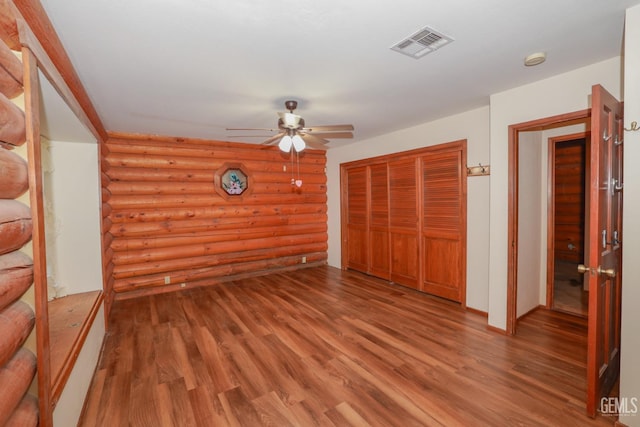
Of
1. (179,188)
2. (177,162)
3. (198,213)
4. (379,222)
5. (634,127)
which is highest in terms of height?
(177,162)

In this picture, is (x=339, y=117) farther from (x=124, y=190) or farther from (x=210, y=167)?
(x=124, y=190)

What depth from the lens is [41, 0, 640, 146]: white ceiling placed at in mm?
1694

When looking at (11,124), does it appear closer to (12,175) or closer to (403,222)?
(12,175)

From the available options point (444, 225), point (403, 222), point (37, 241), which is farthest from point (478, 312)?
point (37, 241)

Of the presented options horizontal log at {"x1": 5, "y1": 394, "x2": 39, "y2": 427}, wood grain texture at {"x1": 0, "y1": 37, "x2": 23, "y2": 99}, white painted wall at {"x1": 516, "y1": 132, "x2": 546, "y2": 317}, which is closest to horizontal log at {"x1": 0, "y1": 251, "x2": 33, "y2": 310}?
horizontal log at {"x1": 5, "y1": 394, "x2": 39, "y2": 427}

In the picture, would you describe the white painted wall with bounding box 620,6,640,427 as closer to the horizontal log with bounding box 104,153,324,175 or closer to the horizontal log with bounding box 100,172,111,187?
the horizontal log with bounding box 104,153,324,175

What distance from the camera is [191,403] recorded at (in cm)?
215

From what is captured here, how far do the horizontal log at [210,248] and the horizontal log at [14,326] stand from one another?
11.7 ft

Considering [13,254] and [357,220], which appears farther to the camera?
[357,220]

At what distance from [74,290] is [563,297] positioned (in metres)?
6.41

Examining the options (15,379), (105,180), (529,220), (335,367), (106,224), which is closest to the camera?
(15,379)

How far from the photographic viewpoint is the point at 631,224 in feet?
5.85

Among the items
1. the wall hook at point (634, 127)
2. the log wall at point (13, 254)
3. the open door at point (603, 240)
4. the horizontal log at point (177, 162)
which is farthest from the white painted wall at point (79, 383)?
the wall hook at point (634, 127)

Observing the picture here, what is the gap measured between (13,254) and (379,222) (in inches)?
185
